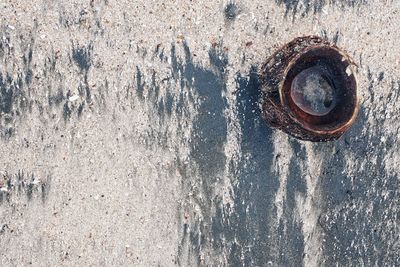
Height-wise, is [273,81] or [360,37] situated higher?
[360,37]

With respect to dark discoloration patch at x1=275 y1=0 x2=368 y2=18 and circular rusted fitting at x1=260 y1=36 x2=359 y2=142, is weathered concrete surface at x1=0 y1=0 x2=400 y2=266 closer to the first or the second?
dark discoloration patch at x1=275 y1=0 x2=368 y2=18

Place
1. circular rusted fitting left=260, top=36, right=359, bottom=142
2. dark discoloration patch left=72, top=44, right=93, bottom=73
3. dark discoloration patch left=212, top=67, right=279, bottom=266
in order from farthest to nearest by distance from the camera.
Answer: dark discoloration patch left=212, top=67, right=279, bottom=266 → dark discoloration patch left=72, top=44, right=93, bottom=73 → circular rusted fitting left=260, top=36, right=359, bottom=142

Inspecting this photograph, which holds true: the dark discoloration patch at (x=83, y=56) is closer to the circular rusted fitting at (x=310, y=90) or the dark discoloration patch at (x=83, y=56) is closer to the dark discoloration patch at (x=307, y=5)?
the circular rusted fitting at (x=310, y=90)

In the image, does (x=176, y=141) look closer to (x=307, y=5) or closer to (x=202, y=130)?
(x=202, y=130)

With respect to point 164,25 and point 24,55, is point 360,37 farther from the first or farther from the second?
point 24,55

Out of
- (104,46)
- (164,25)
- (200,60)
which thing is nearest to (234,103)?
(200,60)

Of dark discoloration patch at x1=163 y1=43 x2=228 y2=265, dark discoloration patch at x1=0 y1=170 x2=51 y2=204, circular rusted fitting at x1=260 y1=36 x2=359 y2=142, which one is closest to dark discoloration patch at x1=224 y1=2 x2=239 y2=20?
dark discoloration patch at x1=163 y1=43 x2=228 y2=265

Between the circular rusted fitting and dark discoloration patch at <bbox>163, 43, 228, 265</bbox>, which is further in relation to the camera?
dark discoloration patch at <bbox>163, 43, 228, 265</bbox>
